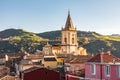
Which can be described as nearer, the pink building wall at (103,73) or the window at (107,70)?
the pink building wall at (103,73)

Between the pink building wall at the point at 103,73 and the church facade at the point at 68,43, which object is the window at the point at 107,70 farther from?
the church facade at the point at 68,43

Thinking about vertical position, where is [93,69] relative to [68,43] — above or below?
below

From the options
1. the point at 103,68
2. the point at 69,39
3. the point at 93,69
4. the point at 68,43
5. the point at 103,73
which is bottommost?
the point at 103,73

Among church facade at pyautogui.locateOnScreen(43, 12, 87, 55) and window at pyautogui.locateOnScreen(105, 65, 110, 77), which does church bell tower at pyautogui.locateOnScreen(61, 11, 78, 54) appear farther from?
window at pyautogui.locateOnScreen(105, 65, 110, 77)

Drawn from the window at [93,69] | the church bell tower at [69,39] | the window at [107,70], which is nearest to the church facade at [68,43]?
the church bell tower at [69,39]

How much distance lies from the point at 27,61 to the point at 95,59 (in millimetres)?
45872

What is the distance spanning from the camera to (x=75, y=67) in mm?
74750

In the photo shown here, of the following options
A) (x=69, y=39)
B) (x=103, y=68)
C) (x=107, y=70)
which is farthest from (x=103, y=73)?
(x=69, y=39)

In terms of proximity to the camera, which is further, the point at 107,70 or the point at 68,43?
the point at 68,43

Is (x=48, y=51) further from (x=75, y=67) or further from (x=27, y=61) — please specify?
(x=75, y=67)

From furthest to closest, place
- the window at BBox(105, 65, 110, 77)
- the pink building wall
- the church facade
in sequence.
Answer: the church facade → the window at BBox(105, 65, 110, 77) → the pink building wall

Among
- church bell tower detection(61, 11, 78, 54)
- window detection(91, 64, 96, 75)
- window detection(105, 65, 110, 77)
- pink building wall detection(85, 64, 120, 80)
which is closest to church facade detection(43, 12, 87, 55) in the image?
church bell tower detection(61, 11, 78, 54)

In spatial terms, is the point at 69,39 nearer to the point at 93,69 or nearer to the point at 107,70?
the point at 93,69

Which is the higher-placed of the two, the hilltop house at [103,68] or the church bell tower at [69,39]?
the church bell tower at [69,39]
